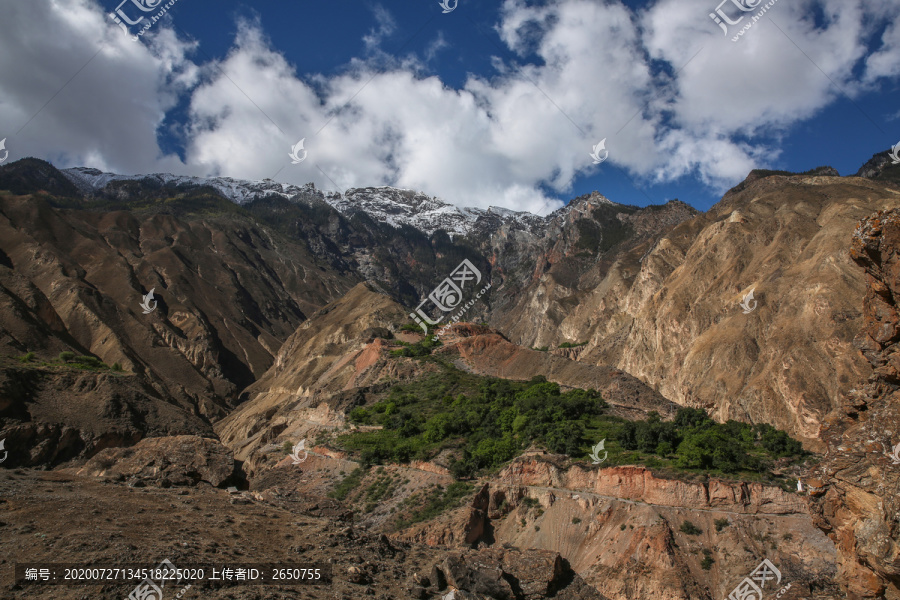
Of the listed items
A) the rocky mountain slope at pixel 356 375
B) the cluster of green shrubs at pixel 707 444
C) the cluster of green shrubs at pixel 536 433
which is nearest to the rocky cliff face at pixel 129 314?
the rocky mountain slope at pixel 356 375

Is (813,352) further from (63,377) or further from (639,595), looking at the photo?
(63,377)

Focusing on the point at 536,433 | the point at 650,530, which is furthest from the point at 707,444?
the point at 536,433

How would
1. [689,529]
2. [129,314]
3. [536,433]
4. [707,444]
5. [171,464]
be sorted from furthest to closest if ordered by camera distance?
[129,314]
[536,433]
[707,444]
[171,464]
[689,529]

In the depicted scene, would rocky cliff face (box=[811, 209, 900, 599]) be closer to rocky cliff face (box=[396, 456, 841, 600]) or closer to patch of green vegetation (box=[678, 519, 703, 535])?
rocky cliff face (box=[396, 456, 841, 600])

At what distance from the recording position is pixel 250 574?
14742mm

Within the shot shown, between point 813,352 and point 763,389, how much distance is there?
16.7 ft

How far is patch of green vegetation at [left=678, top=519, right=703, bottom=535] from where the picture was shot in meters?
24.6

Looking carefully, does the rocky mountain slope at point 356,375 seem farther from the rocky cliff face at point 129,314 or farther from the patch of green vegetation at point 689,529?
the patch of green vegetation at point 689,529

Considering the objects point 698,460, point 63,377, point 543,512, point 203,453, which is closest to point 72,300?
point 63,377

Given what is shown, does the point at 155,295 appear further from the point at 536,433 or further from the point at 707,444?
the point at 707,444

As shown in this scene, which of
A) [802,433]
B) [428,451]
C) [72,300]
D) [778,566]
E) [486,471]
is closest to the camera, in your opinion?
[778,566]

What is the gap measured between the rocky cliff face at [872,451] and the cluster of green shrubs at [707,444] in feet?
57.3

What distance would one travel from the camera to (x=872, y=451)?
1048cm

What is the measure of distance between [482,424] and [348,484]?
10.3 meters
